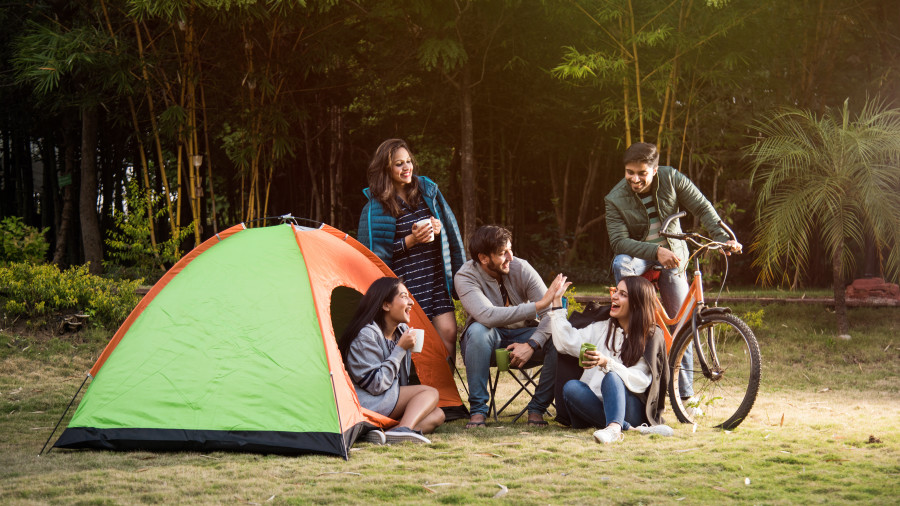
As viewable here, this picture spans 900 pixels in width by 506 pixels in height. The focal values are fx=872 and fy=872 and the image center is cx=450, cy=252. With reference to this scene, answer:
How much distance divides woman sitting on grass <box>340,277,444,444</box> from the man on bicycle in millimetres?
1136

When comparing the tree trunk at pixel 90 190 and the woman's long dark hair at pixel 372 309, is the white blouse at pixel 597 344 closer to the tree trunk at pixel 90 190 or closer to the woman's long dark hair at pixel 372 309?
the woman's long dark hair at pixel 372 309

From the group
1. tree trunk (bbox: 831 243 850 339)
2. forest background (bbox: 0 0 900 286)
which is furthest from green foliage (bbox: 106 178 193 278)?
tree trunk (bbox: 831 243 850 339)

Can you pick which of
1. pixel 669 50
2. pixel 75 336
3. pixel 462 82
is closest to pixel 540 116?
pixel 462 82

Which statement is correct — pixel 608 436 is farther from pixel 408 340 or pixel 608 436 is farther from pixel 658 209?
pixel 658 209

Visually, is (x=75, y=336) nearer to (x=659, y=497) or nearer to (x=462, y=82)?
(x=462, y=82)

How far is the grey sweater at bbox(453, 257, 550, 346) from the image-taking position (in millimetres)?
4051

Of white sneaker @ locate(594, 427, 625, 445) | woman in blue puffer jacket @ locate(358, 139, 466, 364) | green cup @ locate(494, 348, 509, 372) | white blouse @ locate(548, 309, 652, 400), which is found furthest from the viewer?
woman in blue puffer jacket @ locate(358, 139, 466, 364)

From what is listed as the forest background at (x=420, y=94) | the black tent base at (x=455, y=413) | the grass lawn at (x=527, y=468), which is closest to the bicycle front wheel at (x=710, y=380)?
the grass lawn at (x=527, y=468)

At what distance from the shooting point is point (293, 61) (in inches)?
327

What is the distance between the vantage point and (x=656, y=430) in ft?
12.4

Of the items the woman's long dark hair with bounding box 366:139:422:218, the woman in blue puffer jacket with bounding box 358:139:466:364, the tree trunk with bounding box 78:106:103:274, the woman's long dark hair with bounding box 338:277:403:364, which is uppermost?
the tree trunk with bounding box 78:106:103:274

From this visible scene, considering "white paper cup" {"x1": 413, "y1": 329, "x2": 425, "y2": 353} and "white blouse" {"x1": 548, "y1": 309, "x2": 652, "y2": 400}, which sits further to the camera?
"white blouse" {"x1": 548, "y1": 309, "x2": 652, "y2": 400}

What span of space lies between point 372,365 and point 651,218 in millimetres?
1603

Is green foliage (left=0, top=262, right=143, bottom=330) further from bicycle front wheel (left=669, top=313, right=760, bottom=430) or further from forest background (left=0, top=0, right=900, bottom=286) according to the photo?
bicycle front wheel (left=669, top=313, right=760, bottom=430)
